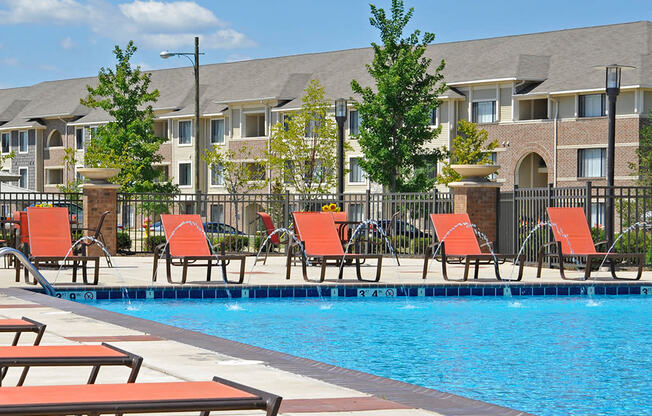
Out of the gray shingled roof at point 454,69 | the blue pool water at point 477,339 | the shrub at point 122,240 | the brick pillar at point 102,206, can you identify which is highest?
the gray shingled roof at point 454,69

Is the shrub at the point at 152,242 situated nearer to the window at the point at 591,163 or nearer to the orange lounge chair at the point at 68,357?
the orange lounge chair at the point at 68,357

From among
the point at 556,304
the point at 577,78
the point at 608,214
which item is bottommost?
the point at 556,304

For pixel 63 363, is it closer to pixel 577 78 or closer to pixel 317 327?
pixel 317 327

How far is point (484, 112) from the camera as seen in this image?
52.2 metres

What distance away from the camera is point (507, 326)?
1225 centimetres

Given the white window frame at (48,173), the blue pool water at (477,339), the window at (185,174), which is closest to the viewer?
the blue pool water at (477,339)

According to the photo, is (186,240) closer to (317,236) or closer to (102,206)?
(317,236)

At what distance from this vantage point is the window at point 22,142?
3004 inches

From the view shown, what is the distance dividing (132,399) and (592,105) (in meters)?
47.7

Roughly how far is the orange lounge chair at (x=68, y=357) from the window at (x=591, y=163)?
46.2 m

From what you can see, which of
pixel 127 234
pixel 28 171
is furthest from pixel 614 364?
pixel 28 171

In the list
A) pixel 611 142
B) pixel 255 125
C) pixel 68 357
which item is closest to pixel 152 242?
pixel 611 142

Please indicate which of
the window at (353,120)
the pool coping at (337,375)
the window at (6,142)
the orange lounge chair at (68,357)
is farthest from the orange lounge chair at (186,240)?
the window at (6,142)

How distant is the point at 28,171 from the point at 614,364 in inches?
2780
